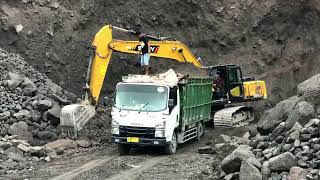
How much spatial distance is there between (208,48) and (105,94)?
6.60 metres

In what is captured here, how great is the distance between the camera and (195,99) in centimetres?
1812

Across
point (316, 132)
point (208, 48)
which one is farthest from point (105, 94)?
point (316, 132)

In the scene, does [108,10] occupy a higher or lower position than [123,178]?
higher

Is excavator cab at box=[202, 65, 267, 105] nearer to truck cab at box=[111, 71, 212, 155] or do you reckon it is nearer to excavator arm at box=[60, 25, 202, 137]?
excavator arm at box=[60, 25, 202, 137]

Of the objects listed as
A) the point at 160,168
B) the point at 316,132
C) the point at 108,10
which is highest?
the point at 108,10

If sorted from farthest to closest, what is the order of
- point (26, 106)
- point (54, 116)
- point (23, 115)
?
point (26, 106) → point (54, 116) → point (23, 115)

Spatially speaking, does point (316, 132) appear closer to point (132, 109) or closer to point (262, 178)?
point (262, 178)

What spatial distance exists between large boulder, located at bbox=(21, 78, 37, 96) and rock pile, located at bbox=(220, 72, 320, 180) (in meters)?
9.59

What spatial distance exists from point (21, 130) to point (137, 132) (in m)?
4.42

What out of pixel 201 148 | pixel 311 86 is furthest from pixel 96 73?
pixel 311 86

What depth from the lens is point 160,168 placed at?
13203mm

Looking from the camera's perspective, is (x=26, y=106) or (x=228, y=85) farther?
(x=228, y=85)

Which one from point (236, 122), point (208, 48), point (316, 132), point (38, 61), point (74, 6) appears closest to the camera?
point (316, 132)

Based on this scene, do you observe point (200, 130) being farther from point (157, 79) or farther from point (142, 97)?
point (142, 97)
